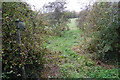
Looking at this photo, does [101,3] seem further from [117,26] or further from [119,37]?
[119,37]

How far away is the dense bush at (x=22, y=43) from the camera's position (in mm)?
1941

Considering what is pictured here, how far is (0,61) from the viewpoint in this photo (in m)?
1.76

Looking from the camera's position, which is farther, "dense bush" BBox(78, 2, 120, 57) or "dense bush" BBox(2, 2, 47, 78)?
"dense bush" BBox(78, 2, 120, 57)

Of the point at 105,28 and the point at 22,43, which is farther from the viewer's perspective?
the point at 105,28

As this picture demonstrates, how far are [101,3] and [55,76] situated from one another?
11.1 ft

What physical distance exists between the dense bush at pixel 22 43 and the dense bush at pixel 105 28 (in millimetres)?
2370

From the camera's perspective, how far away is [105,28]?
143 inches

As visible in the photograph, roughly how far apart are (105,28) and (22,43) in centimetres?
304

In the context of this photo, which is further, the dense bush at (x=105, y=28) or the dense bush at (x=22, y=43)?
the dense bush at (x=105, y=28)

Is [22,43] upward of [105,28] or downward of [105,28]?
downward

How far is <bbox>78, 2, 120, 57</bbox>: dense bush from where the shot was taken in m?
3.47

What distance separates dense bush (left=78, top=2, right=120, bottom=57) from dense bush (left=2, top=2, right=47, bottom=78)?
2.37 m

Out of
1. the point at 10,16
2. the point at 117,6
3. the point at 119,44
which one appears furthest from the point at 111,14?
the point at 10,16

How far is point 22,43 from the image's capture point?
2217 mm
